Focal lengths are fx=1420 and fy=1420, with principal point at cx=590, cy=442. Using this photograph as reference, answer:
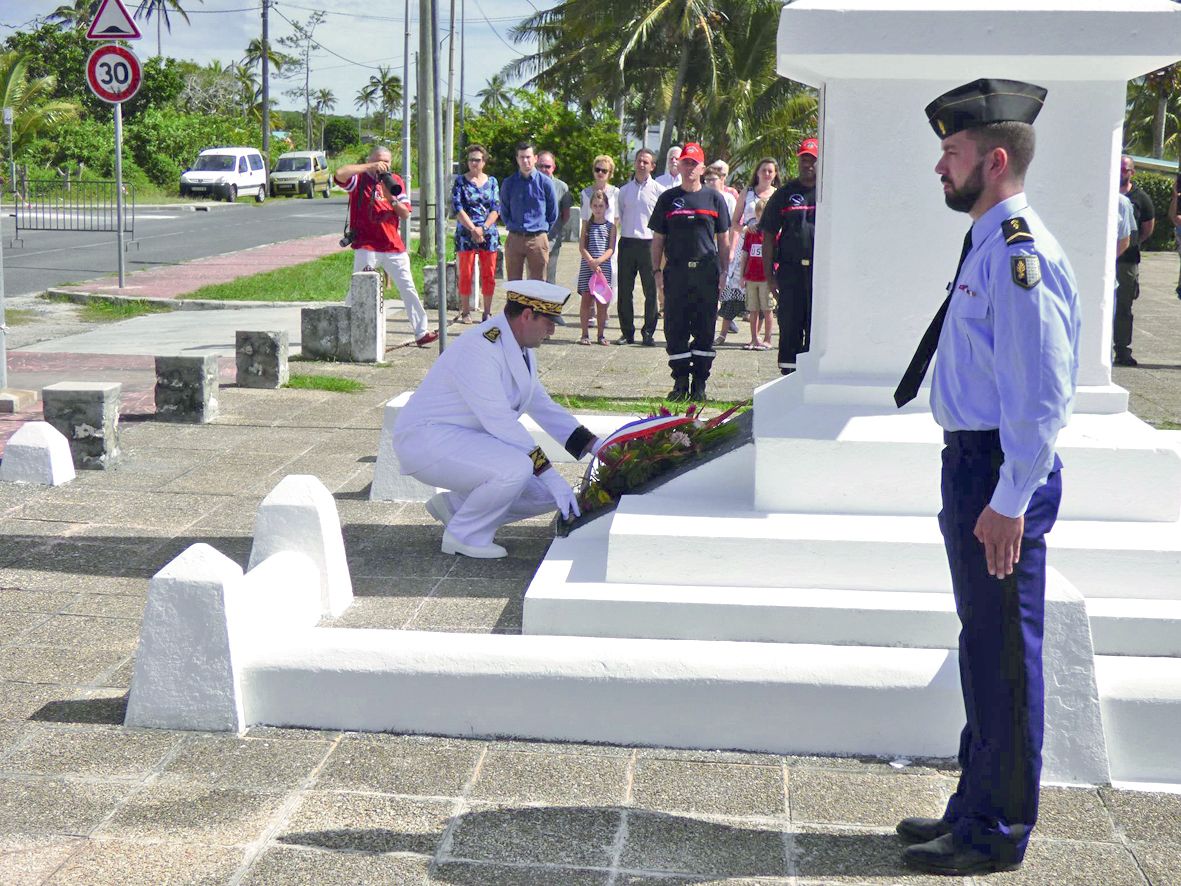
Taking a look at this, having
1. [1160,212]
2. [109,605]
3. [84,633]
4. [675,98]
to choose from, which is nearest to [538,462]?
[109,605]

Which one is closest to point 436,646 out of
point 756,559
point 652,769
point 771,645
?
point 652,769

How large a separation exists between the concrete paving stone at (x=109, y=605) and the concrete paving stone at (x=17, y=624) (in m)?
0.12

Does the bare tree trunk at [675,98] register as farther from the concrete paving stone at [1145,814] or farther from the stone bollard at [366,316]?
the concrete paving stone at [1145,814]

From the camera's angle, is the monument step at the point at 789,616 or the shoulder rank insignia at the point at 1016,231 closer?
the shoulder rank insignia at the point at 1016,231

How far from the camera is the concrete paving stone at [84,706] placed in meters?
4.44

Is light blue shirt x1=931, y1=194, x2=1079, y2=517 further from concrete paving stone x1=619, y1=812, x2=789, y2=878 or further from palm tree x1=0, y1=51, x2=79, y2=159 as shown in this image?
palm tree x1=0, y1=51, x2=79, y2=159

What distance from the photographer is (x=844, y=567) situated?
16.7 feet

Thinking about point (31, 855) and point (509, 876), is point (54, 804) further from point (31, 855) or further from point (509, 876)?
point (509, 876)

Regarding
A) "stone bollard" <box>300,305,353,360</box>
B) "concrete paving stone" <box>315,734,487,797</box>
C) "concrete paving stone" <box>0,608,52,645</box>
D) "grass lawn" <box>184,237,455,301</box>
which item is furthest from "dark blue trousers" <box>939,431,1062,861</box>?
"grass lawn" <box>184,237,455,301</box>

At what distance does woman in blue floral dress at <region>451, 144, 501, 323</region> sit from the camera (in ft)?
47.0

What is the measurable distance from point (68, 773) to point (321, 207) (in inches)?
1642

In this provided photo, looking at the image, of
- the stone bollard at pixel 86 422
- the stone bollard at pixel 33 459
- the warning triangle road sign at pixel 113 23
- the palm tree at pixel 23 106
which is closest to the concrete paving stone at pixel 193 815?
the stone bollard at pixel 33 459

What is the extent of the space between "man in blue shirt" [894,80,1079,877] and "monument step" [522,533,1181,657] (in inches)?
48.9

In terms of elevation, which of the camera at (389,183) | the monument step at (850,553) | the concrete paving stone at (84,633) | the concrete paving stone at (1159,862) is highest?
the camera at (389,183)
